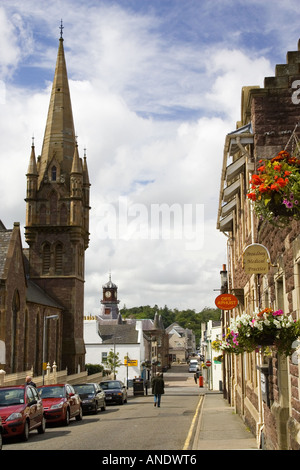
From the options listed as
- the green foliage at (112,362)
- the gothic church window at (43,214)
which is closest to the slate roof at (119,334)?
the green foliage at (112,362)

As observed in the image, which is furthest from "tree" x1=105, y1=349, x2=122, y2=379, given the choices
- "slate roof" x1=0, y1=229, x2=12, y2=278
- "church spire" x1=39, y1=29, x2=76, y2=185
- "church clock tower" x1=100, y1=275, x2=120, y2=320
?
"church clock tower" x1=100, y1=275, x2=120, y2=320

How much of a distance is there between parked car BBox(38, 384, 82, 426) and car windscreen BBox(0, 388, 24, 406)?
11.7ft

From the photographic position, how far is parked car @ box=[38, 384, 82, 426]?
20031mm

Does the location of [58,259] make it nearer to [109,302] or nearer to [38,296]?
[38,296]

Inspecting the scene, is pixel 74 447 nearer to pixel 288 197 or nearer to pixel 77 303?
pixel 288 197

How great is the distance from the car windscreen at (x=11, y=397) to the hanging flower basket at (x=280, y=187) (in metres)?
11.3

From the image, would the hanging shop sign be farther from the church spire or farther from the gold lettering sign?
the church spire

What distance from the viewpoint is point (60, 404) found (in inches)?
799

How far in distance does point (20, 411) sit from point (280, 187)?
1102 cm

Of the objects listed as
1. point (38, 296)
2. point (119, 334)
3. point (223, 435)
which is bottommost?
point (223, 435)

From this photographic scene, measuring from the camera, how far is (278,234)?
33.2 ft

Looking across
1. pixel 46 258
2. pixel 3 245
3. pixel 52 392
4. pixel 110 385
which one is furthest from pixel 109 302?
pixel 52 392

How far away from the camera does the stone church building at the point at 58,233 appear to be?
5612 cm
